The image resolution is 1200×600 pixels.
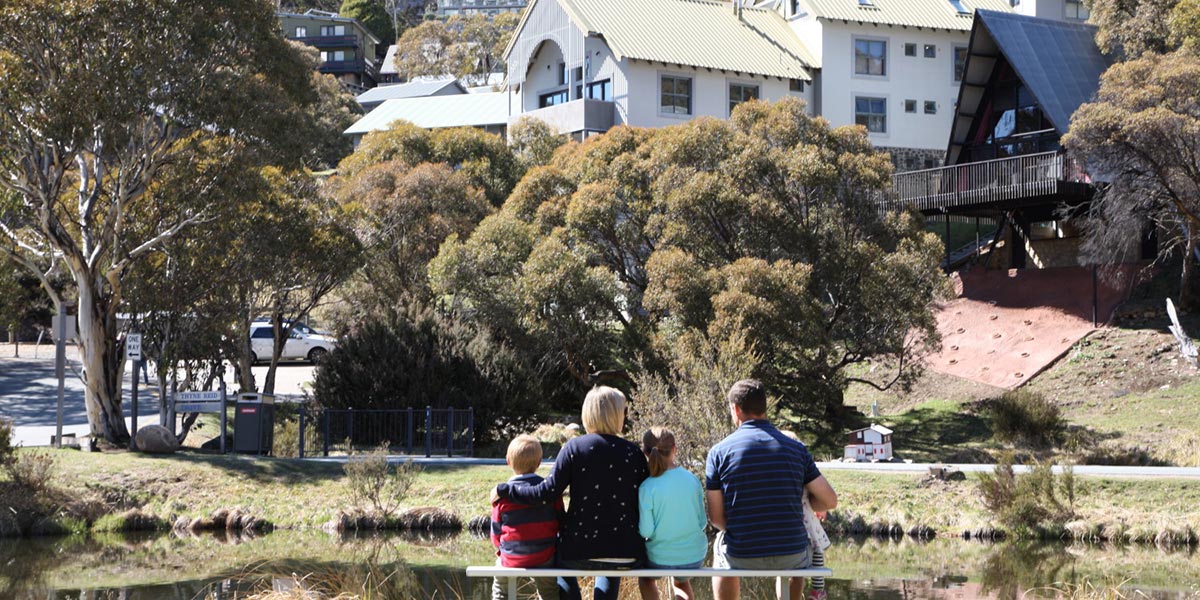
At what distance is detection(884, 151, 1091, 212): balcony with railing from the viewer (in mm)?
39031

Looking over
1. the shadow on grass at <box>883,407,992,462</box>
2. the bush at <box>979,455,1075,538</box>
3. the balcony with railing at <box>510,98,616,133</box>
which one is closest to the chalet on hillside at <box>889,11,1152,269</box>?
the shadow on grass at <box>883,407,992,462</box>

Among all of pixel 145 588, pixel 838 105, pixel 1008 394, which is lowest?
pixel 145 588

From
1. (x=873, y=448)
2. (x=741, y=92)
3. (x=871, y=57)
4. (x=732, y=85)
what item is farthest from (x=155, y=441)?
(x=871, y=57)

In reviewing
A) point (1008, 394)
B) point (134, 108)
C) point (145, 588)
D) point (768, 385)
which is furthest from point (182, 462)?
point (1008, 394)

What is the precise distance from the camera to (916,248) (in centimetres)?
3256

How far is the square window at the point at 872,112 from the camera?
2160 inches

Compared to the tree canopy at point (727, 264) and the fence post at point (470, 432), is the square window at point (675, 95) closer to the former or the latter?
the tree canopy at point (727, 264)

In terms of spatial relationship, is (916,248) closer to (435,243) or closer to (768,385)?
(768,385)

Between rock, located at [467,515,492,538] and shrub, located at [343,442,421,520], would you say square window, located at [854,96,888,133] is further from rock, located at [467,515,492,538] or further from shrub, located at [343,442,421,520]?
rock, located at [467,515,492,538]

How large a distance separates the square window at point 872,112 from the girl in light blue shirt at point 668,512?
4730 cm

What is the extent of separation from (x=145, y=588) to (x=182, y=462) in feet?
28.4

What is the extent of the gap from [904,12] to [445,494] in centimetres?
3766

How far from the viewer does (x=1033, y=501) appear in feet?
73.5

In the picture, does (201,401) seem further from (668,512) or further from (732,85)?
(732,85)
